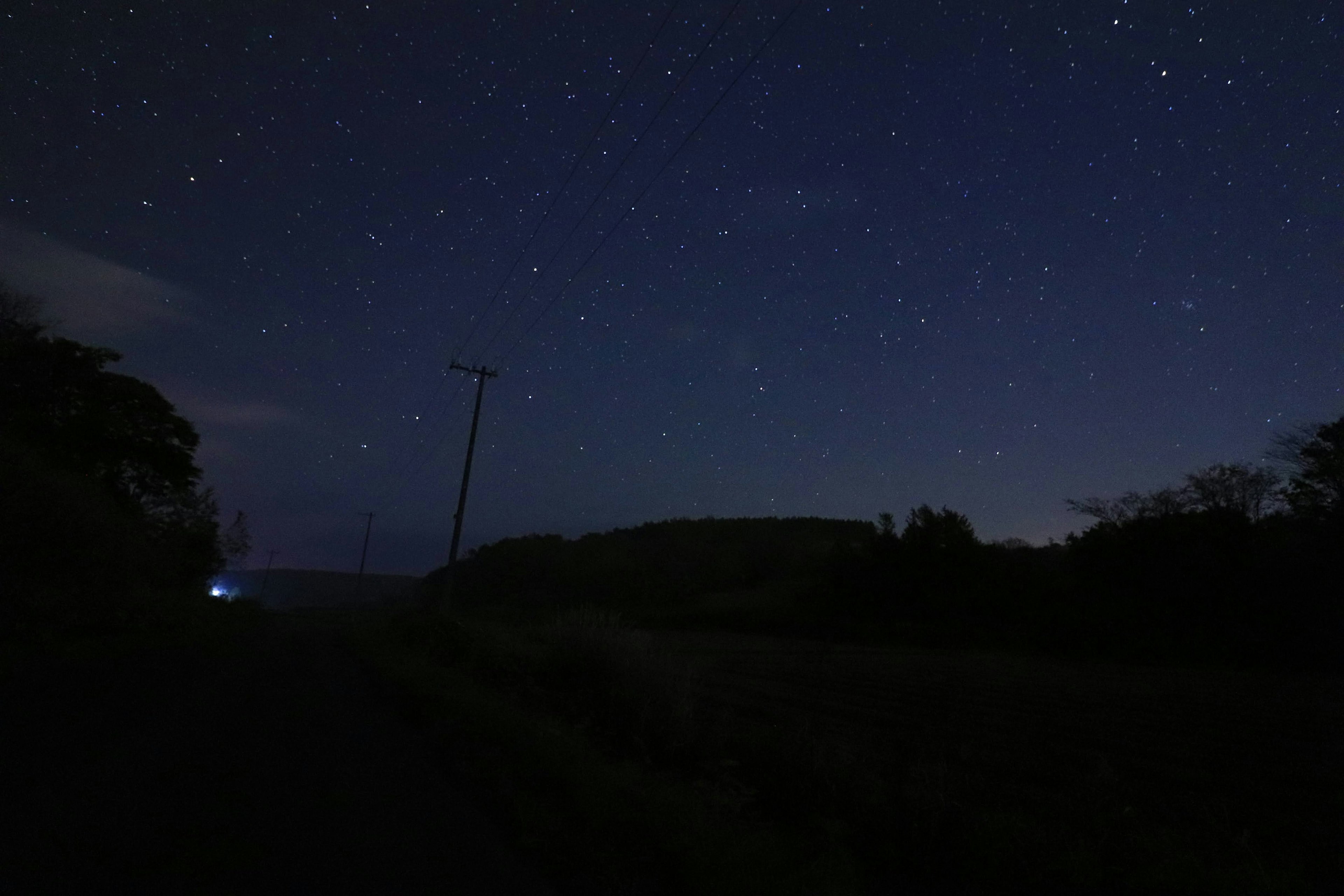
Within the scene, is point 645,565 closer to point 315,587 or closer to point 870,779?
point 870,779

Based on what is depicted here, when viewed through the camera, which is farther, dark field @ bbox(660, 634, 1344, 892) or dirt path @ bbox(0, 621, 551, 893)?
dark field @ bbox(660, 634, 1344, 892)

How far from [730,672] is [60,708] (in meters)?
16.0

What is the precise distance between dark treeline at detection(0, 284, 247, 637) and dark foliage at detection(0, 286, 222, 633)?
0.04 metres

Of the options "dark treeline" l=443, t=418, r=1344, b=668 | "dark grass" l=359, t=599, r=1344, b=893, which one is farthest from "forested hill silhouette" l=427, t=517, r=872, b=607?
"dark grass" l=359, t=599, r=1344, b=893

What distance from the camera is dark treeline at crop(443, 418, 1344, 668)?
30.5 metres

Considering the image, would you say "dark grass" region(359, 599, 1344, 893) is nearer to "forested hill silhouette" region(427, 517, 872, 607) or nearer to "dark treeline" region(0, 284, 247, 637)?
"dark treeline" region(0, 284, 247, 637)

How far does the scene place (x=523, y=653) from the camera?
15.9 m

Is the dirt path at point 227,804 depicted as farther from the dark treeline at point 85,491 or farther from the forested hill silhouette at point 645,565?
the forested hill silhouette at point 645,565

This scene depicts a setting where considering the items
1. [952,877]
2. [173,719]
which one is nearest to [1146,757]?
[952,877]

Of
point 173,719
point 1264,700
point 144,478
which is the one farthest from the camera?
point 144,478

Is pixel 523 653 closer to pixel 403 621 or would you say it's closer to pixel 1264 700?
pixel 403 621

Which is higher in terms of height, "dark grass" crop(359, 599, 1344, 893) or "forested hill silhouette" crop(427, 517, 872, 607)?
"forested hill silhouette" crop(427, 517, 872, 607)

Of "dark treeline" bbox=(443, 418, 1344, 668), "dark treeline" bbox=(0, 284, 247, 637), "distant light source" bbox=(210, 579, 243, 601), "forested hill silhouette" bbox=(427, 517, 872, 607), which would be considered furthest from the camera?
"forested hill silhouette" bbox=(427, 517, 872, 607)

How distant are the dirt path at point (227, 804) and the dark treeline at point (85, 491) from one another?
28.7ft
